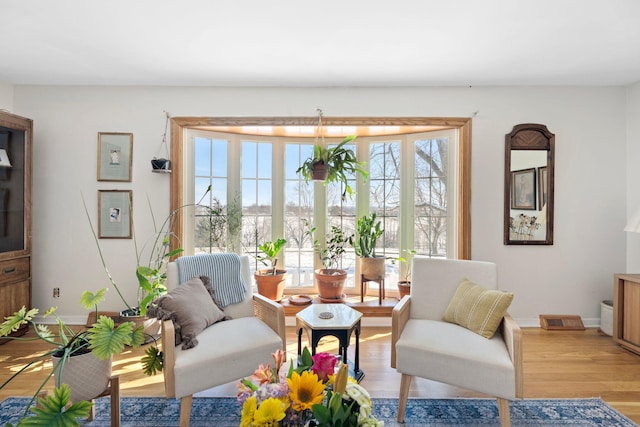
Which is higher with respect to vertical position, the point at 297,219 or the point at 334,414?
the point at 297,219

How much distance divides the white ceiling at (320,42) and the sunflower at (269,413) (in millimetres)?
2113

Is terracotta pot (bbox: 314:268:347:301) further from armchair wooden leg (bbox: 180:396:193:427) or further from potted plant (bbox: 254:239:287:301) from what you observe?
armchair wooden leg (bbox: 180:396:193:427)

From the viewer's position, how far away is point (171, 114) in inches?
135

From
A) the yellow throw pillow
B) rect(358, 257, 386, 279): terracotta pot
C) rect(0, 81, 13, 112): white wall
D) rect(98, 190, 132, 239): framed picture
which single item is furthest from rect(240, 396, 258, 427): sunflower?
rect(0, 81, 13, 112): white wall

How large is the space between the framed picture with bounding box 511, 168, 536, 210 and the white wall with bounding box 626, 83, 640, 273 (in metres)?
0.93

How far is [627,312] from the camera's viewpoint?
2.92m

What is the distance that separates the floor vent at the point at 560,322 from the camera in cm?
337

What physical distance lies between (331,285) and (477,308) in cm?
167

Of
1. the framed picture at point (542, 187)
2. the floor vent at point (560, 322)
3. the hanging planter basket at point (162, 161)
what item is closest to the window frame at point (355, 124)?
the hanging planter basket at point (162, 161)

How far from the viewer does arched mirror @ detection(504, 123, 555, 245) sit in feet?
11.1

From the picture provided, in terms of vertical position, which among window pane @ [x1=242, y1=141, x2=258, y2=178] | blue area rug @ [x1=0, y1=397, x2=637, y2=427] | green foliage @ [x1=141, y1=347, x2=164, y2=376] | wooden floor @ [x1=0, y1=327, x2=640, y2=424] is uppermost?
window pane @ [x1=242, y1=141, x2=258, y2=178]

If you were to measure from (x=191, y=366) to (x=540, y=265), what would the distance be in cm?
334

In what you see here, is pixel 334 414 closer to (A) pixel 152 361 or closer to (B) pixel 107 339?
(B) pixel 107 339

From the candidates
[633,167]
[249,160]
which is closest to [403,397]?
[249,160]
